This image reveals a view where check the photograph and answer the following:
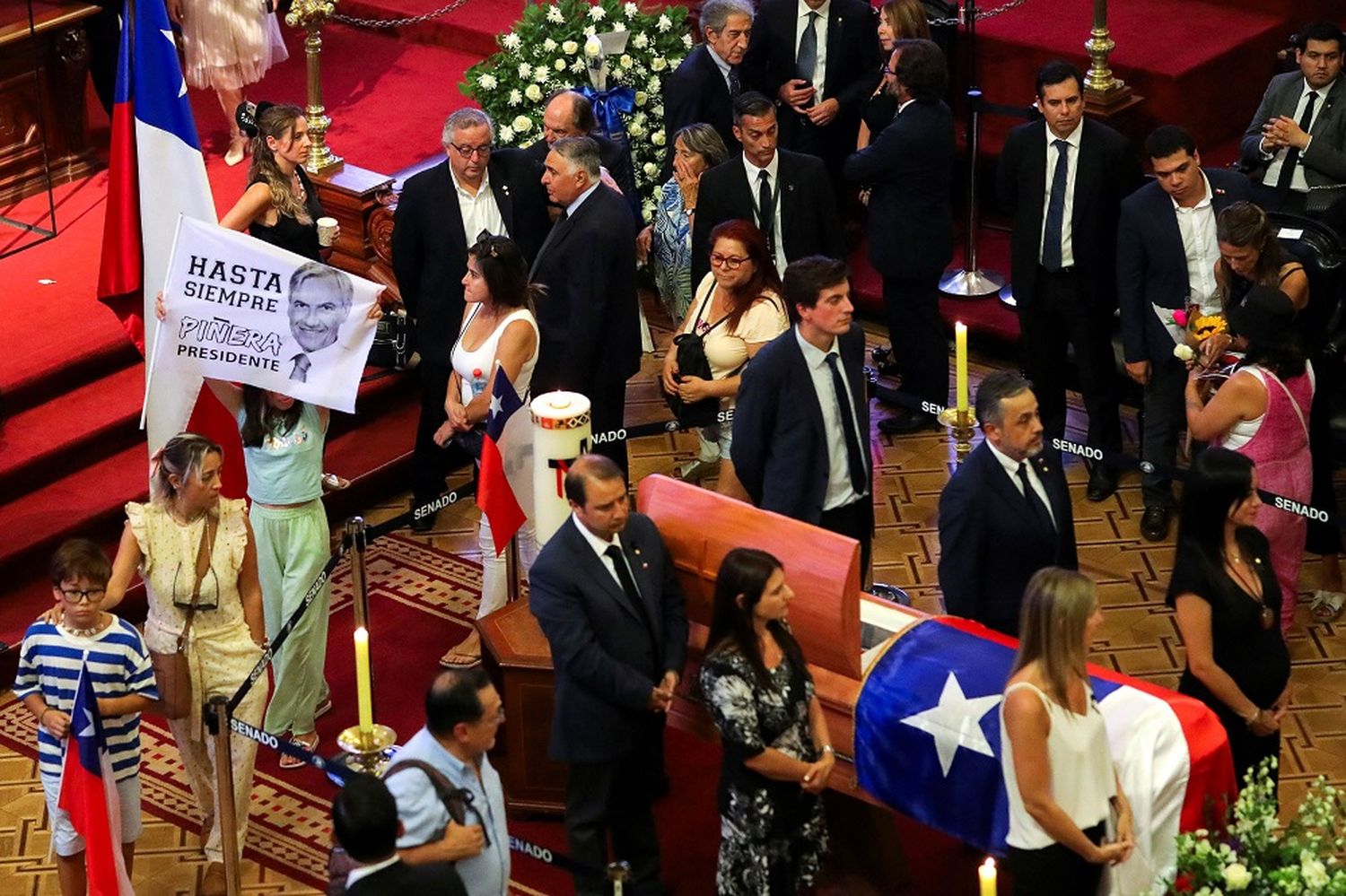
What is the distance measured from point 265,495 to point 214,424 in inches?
38.2

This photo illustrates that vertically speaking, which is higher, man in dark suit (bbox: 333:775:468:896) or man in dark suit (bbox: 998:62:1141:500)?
man in dark suit (bbox: 333:775:468:896)

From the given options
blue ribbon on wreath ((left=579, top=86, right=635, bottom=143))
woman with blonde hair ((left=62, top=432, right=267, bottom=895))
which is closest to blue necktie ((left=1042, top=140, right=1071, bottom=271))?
blue ribbon on wreath ((left=579, top=86, right=635, bottom=143))

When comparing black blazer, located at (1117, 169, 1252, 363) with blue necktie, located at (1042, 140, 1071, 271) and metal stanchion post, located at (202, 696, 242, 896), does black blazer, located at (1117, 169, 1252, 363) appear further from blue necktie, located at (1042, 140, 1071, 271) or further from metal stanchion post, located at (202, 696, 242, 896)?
metal stanchion post, located at (202, 696, 242, 896)

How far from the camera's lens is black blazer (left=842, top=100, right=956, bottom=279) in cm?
903

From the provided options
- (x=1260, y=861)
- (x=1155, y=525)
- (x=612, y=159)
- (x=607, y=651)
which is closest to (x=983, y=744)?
(x=1260, y=861)

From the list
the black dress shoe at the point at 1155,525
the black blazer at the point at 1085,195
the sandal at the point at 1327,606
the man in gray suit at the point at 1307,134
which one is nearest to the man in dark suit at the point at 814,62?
the black blazer at the point at 1085,195

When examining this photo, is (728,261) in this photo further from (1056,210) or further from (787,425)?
(1056,210)

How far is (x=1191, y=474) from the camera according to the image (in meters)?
6.12

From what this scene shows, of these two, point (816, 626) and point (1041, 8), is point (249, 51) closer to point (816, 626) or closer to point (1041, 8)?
A: point (1041, 8)

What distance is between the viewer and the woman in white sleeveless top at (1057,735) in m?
5.40

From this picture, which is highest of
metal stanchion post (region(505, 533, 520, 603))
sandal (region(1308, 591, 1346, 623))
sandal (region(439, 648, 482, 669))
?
metal stanchion post (region(505, 533, 520, 603))

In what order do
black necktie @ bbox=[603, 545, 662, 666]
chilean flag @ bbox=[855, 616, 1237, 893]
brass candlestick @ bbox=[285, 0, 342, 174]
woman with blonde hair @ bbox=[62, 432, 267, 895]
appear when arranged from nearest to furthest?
chilean flag @ bbox=[855, 616, 1237, 893] → black necktie @ bbox=[603, 545, 662, 666] → woman with blonde hair @ bbox=[62, 432, 267, 895] → brass candlestick @ bbox=[285, 0, 342, 174]

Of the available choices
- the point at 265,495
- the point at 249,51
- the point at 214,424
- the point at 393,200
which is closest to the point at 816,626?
the point at 265,495

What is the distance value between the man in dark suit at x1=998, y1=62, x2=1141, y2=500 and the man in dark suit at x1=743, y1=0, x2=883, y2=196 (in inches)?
56.2
